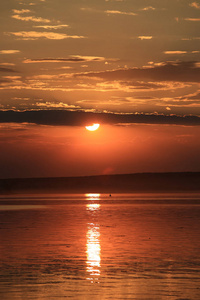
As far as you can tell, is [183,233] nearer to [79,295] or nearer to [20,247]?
[20,247]

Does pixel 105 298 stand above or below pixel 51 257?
below

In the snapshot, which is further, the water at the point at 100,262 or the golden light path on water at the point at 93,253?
the golden light path on water at the point at 93,253

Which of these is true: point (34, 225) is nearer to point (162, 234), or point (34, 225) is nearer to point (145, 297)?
point (162, 234)

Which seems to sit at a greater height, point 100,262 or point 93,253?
point 93,253

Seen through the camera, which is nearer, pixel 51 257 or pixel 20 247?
pixel 51 257

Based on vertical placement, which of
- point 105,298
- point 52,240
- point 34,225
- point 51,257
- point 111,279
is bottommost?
point 105,298

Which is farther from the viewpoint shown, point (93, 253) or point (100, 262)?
point (93, 253)

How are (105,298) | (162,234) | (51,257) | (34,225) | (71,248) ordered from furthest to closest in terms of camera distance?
(34,225), (162,234), (71,248), (51,257), (105,298)

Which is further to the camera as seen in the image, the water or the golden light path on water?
the golden light path on water

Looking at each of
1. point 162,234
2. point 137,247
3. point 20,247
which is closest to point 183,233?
point 162,234

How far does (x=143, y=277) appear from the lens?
62.8 feet

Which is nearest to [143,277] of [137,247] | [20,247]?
[137,247]

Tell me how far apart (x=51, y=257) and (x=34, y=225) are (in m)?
15.5

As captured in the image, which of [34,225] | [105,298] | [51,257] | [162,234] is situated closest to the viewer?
[105,298]
